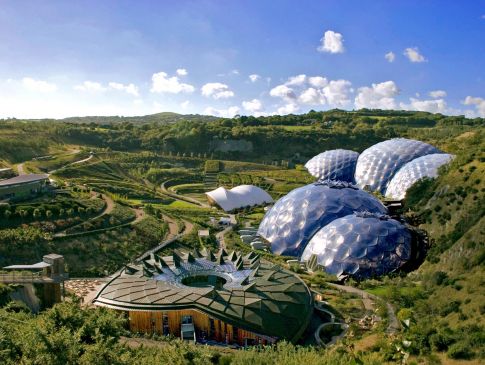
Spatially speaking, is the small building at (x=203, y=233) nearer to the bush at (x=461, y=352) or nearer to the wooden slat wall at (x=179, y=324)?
the wooden slat wall at (x=179, y=324)

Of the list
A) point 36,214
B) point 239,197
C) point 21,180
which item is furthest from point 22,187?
point 239,197

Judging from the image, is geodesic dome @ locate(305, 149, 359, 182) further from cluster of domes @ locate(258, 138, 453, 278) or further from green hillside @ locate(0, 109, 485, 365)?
cluster of domes @ locate(258, 138, 453, 278)

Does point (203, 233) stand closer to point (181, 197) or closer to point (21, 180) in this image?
point (21, 180)

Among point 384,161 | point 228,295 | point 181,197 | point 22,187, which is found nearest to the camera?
point 228,295

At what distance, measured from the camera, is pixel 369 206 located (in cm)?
4416

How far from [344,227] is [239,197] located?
3051 centimetres

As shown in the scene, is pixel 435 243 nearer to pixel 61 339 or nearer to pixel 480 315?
pixel 480 315

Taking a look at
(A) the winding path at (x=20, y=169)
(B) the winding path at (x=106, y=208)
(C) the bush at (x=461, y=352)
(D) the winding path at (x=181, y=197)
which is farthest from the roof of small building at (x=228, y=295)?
(A) the winding path at (x=20, y=169)

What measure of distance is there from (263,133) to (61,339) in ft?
324

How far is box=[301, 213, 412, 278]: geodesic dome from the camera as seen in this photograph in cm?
3509

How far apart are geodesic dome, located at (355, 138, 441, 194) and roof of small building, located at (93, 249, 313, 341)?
39847 millimetres

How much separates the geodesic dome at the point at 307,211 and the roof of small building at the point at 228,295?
12133 millimetres

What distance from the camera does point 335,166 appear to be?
7600cm

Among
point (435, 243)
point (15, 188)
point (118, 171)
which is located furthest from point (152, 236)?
point (118, 171)
